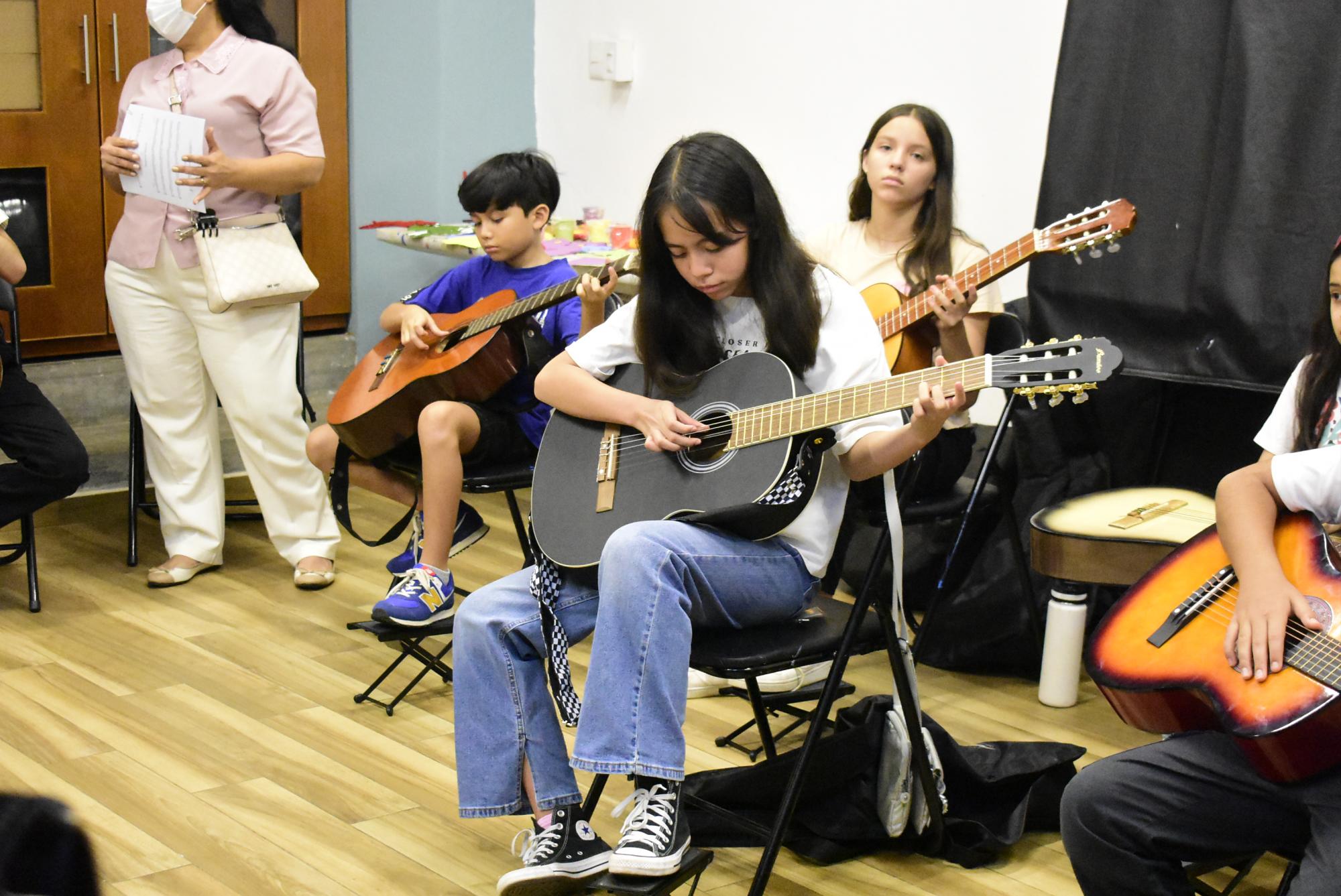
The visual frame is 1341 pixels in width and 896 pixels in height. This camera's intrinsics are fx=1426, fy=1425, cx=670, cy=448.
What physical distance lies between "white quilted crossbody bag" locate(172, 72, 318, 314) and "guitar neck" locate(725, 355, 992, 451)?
1.86m

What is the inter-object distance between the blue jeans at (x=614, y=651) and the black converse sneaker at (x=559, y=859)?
0.04 m

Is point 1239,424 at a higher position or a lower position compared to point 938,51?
lower

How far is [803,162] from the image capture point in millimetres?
4164

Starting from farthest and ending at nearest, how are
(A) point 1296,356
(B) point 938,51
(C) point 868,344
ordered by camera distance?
(B) point 938,51 → (A) point 1296,356 → (C) point 868,344

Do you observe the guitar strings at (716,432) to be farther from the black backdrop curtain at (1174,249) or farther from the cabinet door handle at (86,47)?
the cabinet door handle at (86,47)

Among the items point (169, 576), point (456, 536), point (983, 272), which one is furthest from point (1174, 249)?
point (169, 576)

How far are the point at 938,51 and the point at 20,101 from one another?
2552mm

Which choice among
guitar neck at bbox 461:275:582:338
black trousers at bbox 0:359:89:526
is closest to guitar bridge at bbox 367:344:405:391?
guitar neck at bbox 461:275:582:338

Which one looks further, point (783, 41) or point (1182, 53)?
point (783, 41)

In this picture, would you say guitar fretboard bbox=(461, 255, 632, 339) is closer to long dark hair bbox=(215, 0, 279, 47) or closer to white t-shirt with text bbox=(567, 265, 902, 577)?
white t-shirt with text bbox=(567, 265, 902, 577)

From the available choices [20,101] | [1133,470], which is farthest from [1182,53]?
[20,101]

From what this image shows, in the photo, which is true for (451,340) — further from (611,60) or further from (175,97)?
(611,60)

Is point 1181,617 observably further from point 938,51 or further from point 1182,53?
point 938,51

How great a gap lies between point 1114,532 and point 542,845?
48.5 inches
